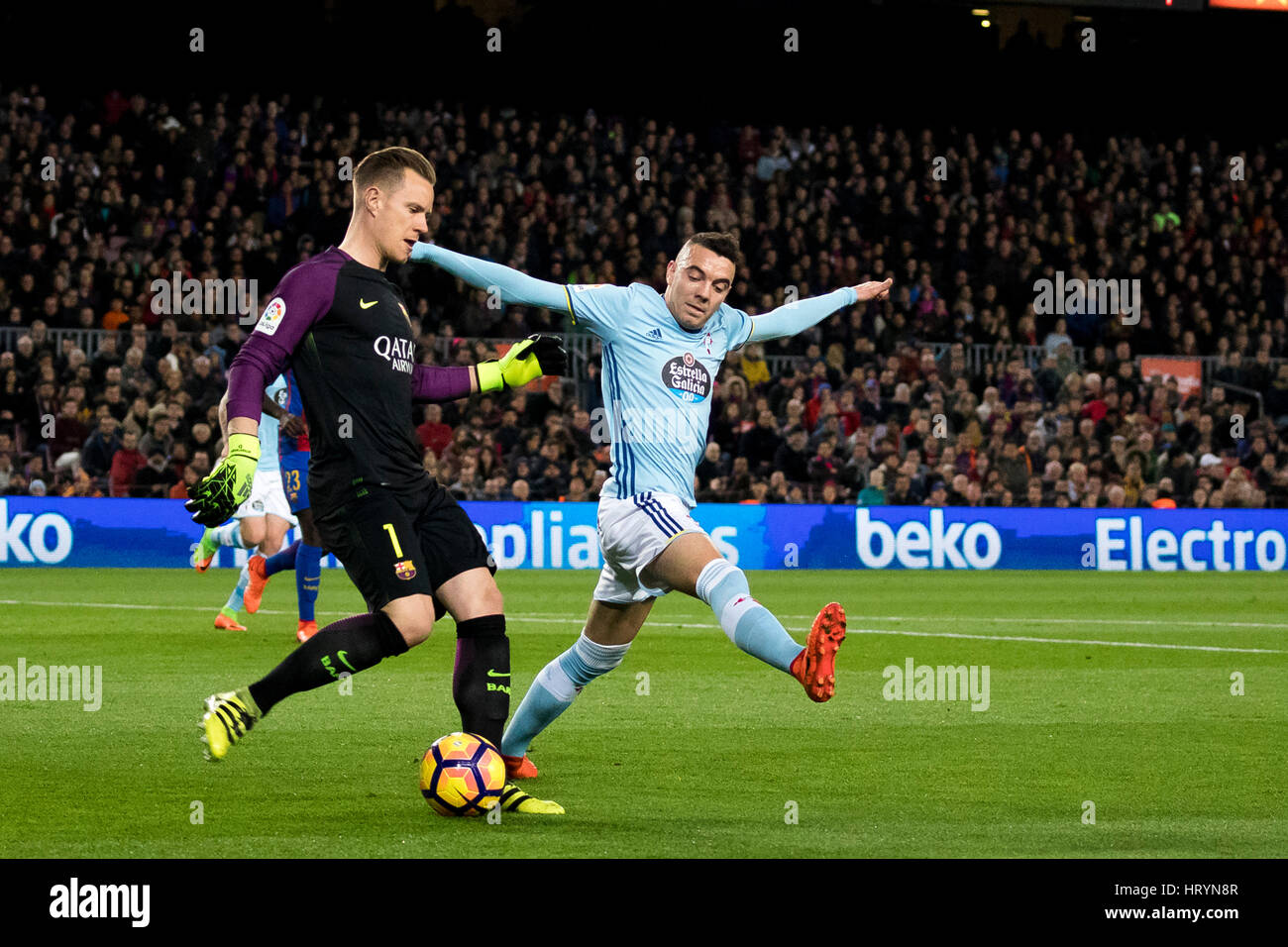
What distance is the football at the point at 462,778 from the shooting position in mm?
5434

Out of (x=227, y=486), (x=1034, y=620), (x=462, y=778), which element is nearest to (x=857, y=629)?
(x=1034, y=620)

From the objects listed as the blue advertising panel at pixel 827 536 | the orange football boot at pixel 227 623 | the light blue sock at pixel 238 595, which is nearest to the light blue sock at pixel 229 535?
the light blue sock at pixel 238 595

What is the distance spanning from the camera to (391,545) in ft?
17.9

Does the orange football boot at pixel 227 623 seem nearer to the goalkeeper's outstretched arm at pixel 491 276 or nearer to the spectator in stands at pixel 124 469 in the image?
the goalkeeper's outstretched arm at pixel 491 276

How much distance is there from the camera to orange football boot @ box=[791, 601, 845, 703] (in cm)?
504

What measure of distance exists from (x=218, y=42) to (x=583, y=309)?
21593 mm

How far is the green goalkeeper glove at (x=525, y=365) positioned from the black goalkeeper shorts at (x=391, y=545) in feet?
1.95

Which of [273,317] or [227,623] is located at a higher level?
[273,317]

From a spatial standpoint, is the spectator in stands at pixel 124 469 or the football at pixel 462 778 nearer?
the football at pixel 462 778

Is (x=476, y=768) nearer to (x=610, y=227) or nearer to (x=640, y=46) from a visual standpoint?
(x=610, y=227)

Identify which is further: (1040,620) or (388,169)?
(1040,620)

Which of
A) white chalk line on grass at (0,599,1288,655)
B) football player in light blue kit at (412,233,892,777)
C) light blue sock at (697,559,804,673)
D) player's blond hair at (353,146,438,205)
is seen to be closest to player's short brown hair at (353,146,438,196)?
player's blond hair at (353,146,438,205)

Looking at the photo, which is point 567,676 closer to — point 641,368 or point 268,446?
point 641,368

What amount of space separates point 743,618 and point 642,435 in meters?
1.04
